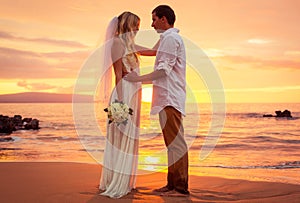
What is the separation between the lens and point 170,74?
4855mm

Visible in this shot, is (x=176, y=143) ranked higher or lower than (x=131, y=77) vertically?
lower

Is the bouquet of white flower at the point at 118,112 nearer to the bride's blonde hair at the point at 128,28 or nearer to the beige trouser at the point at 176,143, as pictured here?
the beige trouser at the point at 176,143

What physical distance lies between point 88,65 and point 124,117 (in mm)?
819

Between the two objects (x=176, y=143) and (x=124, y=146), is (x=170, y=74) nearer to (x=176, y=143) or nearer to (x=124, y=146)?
(x=176, y=143)

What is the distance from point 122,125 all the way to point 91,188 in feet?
2.78

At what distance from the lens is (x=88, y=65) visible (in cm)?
511

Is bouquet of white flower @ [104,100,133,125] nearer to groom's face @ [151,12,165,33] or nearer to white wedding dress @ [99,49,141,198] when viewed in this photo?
white wedding dress @ [99,49,141,198]

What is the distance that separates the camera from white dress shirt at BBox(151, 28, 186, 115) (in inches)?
186

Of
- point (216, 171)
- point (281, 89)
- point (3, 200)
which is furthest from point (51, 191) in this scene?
point (281, 89)

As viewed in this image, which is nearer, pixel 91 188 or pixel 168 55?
pixel 168 55

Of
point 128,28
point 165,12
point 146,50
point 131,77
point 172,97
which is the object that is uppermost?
point 165,12

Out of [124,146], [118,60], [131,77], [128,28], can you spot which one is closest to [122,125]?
[124,146]

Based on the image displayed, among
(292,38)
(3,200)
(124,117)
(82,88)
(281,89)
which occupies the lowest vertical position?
(3,200)

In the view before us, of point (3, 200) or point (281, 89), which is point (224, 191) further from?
point (281, 89)
